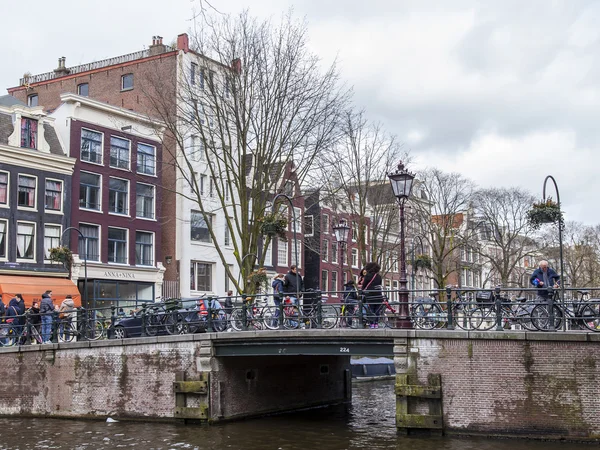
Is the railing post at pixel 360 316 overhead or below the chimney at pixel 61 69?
below

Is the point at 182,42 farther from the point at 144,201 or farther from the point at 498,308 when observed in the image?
the point at 498,308

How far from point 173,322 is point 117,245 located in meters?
20.1

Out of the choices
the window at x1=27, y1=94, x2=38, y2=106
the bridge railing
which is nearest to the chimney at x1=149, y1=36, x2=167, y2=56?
the window at x1=27, y1=94, x2=38, y2=106

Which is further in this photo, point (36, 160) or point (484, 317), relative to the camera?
point (36, 160)

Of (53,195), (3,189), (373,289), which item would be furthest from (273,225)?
(53,195)

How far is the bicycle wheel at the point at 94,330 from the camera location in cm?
2397

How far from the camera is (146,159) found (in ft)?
142

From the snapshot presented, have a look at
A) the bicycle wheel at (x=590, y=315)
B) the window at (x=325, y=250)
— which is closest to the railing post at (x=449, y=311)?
the bicycle wheel at (x=590, y=315)

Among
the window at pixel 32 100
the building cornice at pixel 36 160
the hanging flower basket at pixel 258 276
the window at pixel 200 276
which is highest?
the window at pixel 32 100

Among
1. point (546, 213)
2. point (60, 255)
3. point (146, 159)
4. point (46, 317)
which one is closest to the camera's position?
point (546, 213)

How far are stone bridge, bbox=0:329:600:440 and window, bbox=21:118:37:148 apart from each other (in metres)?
15.5

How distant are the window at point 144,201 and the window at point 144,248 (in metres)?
1.05

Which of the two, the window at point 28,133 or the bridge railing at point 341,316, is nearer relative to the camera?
the bridge railing at point 341,316

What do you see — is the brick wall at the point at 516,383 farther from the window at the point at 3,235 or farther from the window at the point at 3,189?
the window at the point at 3,189
